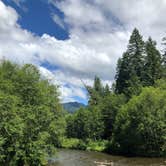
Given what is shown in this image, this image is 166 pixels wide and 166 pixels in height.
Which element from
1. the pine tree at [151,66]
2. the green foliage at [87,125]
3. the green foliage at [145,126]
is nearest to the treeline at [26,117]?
the green foliage at [145,126]

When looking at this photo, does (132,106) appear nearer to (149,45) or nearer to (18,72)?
(18,72)

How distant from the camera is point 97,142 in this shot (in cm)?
7994

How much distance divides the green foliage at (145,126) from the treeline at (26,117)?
15139 mm

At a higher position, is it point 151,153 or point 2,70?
point 2,70

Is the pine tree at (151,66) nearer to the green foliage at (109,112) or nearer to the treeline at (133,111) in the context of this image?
the treeline at (133,111)

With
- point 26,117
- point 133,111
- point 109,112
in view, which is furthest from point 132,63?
point 26,117

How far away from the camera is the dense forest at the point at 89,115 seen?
114 feet

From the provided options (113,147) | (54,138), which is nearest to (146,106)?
(113,147)

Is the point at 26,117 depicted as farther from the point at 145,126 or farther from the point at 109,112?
the point at 109,112

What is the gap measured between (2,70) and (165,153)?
28.7 meters

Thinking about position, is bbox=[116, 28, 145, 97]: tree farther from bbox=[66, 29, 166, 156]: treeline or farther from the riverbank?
the riverbank

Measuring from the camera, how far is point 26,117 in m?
36.0

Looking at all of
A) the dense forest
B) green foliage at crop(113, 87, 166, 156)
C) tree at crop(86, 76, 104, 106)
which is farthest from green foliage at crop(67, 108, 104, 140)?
green foliage at crop(113, 87, 166, 156)

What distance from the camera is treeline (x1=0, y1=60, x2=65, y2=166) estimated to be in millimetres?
33344
